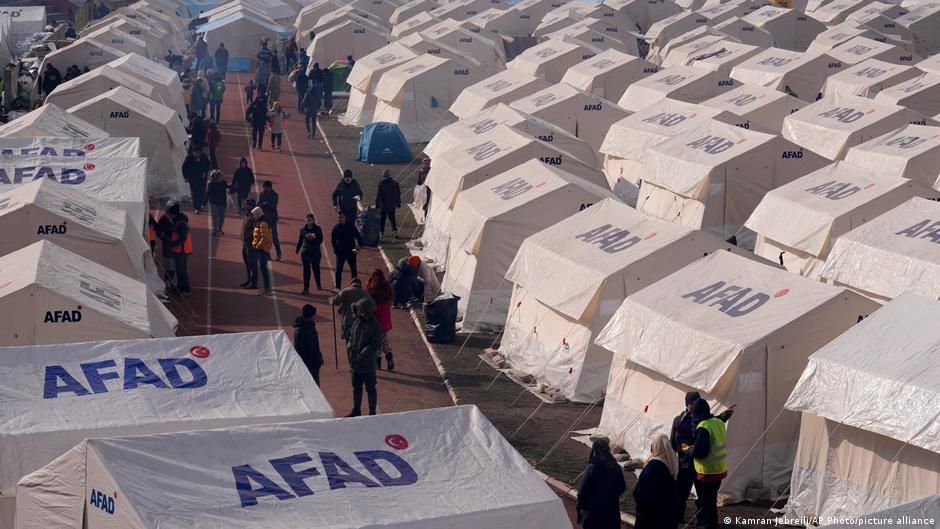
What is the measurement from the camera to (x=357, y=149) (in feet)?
122

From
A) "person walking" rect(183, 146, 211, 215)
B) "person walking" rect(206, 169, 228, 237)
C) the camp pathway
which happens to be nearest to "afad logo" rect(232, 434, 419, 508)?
the camp pathway

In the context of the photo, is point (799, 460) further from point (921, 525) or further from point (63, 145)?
point (63, 145)

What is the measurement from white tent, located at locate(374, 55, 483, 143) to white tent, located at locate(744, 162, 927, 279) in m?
17.2

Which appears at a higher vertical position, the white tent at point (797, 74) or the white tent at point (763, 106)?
the white tent at point (763, 106)

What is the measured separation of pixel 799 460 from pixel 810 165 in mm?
11767

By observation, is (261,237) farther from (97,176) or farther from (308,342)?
(308,342)

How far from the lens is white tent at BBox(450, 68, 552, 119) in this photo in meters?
34.0

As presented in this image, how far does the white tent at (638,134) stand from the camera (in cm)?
2914

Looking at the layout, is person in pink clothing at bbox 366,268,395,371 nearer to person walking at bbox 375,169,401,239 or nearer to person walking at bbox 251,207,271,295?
person walking at bbox 251,207,271,295

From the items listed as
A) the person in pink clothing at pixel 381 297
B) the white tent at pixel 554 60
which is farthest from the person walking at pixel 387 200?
the white tent at pixel 554 60

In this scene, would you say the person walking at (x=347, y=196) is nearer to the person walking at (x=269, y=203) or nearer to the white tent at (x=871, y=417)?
the person walking at (x=269, y=203)

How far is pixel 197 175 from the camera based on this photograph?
2819 centimetres

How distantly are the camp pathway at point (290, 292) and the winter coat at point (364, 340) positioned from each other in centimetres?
109

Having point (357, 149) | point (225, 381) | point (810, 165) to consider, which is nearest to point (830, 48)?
point (357, 149)
